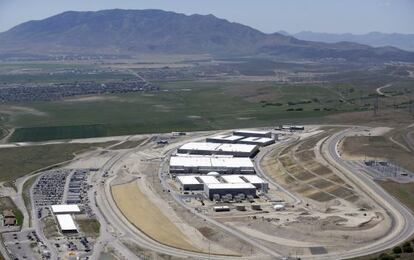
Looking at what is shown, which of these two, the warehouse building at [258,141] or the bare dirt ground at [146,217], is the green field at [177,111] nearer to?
the warehouse building at [258,141]

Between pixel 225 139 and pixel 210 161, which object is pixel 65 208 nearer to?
pixel 210 161

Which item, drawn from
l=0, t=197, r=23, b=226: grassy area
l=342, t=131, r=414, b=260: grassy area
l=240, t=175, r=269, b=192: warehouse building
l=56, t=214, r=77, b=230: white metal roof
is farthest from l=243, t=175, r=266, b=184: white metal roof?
l=0, t=197, r=23, b=226: grassy area

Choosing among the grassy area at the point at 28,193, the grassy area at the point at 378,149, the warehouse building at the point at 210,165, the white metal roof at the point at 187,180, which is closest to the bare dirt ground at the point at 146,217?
the white metal roof at the point at 187,180

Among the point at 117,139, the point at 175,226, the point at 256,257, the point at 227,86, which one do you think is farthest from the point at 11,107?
the point at 256,257

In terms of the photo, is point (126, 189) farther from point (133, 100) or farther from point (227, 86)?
point (227, 86)

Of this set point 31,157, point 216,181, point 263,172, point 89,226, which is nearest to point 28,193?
point 89,226

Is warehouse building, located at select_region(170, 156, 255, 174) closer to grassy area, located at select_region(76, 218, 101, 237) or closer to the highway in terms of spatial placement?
the highway
